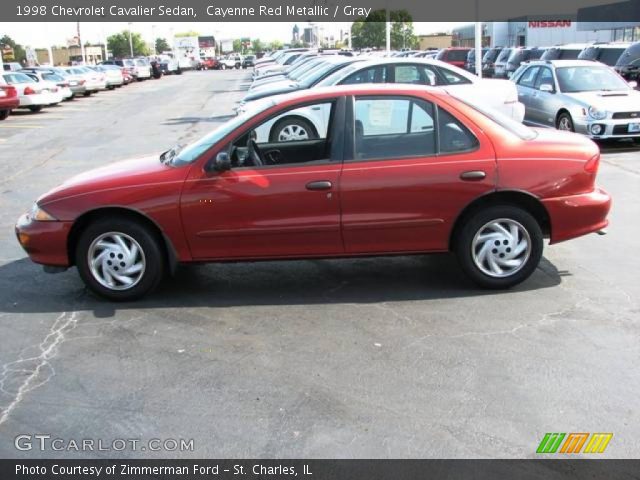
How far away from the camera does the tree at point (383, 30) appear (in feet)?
229

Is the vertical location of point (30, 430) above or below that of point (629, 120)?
below

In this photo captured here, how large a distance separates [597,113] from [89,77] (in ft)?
88.9

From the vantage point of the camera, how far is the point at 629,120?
1192 cm

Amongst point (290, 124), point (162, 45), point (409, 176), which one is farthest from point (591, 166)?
point (162, 45)

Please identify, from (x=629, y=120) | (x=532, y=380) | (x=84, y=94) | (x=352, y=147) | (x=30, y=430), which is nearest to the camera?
(x=30, y=430)

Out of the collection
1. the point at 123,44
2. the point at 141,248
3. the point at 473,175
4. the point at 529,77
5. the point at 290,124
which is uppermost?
the point at 123,44

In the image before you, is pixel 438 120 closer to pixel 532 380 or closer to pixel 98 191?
pixel 532 380

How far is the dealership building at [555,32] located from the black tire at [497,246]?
4511 cm

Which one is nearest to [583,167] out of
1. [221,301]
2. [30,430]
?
[221,301]

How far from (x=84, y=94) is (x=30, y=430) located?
33364 mm

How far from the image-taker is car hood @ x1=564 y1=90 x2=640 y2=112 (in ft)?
39.3

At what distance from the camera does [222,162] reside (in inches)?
202

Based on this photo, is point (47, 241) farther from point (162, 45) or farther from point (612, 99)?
point (162, 45)

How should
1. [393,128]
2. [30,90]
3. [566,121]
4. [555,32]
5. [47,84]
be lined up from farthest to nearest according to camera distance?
[555,32], [47,84], [30,90], [566,121], [393,128]
